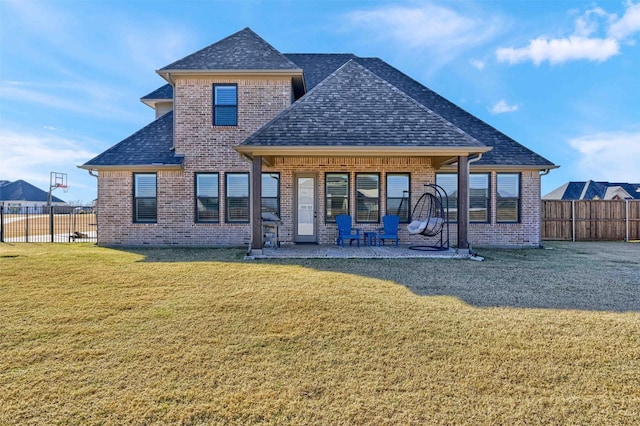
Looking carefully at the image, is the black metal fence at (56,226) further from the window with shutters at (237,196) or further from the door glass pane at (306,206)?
the door glass pane at (306,206)

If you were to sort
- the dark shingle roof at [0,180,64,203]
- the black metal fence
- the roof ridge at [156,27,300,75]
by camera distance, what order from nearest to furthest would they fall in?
1. the roof ridge at [156,27,300,75]
2. the black metal fence
3. the dark shingle roof at [0,180,64,203]

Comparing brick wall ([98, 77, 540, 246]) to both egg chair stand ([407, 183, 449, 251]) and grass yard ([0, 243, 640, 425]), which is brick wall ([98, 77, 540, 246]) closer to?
egg chair stand ([407, 183, 449, 251])

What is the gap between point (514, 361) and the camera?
329 centimetres

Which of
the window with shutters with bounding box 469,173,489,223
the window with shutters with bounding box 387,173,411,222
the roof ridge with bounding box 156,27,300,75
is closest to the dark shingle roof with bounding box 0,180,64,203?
the roof ridge with bounding box 156,27,300,75

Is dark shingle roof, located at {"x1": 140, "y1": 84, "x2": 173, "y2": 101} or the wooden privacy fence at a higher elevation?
dark shingle roof, located at {"x1": 140, "y1": 84, "x2": 173, "y2": 101}

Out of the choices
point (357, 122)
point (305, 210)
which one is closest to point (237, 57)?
point (357, 122)

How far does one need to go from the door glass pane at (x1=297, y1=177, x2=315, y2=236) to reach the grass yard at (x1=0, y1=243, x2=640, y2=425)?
5033 millimetres

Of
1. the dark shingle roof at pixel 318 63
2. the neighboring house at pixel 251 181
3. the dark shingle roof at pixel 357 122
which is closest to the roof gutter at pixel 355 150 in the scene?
the dark shingle roof at pixel 357 122

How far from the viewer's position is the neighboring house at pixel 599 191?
2844 cm

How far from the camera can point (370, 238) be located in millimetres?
10977

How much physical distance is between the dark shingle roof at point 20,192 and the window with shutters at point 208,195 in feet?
229

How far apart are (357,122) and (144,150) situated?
25.3 feet

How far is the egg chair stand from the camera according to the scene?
31.4 ft

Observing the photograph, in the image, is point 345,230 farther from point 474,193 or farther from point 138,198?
point 138,198
